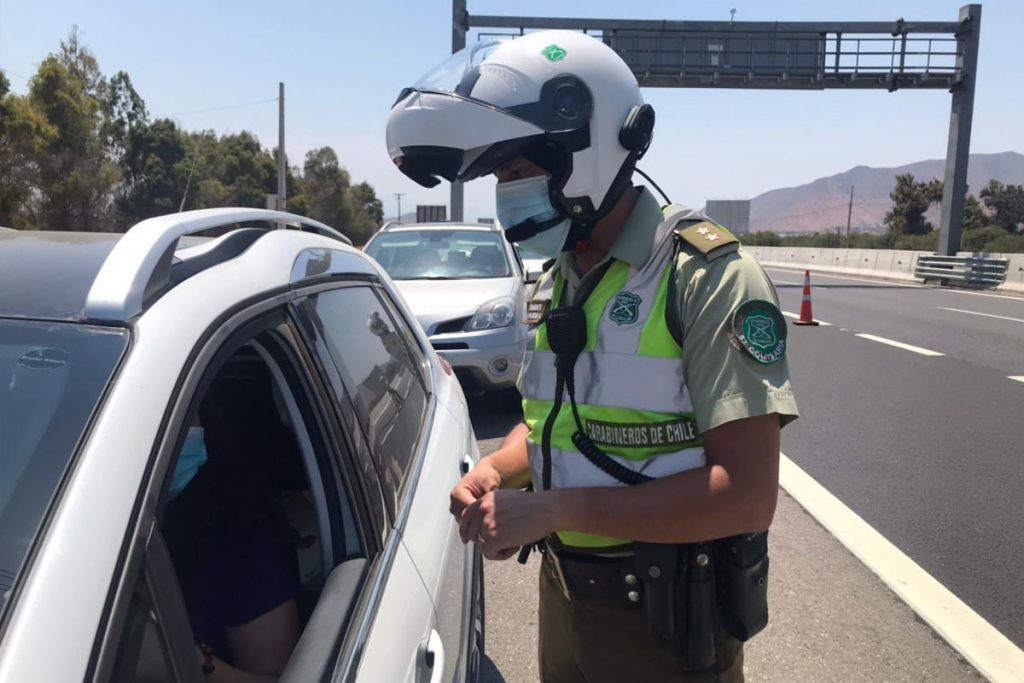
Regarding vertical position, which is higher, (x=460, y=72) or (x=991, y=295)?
(x=460, y=72)

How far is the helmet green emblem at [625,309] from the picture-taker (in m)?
1.59

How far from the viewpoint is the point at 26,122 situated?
24.9 meters

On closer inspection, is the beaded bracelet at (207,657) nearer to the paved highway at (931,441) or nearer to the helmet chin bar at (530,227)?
the helmet chin bar at (530,227)

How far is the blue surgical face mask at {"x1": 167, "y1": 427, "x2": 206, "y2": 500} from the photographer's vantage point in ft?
6.47

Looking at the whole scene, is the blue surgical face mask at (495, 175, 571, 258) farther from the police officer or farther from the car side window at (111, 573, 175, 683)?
the car side window at (111, 573, 175, 683)

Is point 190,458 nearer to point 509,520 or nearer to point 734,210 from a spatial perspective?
point 509,520

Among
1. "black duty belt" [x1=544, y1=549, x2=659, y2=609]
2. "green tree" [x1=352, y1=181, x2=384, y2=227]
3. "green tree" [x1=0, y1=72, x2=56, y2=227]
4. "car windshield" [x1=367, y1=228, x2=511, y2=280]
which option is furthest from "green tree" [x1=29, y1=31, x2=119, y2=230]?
"green tree" [x1=352, y1=181, x2=384, y2=227]

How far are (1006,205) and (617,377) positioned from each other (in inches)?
3032

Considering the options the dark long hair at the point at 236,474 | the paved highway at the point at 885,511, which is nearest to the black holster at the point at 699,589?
the dark long hair at the point at 236,474

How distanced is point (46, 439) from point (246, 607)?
2.79 feet

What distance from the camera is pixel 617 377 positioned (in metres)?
1.58

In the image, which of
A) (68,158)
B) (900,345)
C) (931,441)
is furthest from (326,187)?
(931,441)

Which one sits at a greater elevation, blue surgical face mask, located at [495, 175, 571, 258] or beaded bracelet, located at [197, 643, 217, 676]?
blue surgical face mask, located at [495, 175, 571, 258]

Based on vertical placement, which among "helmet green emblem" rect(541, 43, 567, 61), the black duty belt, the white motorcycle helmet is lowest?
the black duty belt
